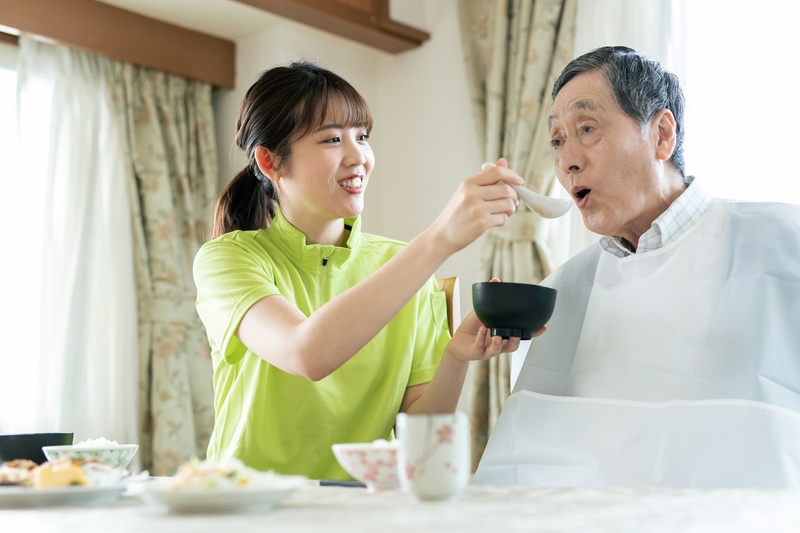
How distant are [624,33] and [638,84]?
4.30ft

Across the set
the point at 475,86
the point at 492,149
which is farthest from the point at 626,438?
the point at 475,86

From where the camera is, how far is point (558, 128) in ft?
4.86

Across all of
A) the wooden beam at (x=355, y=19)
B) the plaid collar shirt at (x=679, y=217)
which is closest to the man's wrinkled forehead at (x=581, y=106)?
the plaid collar shirt at (x=679, y=217)

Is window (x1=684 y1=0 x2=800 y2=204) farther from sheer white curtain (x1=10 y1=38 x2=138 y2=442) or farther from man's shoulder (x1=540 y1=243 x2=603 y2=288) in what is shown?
sheer white curtain (x1=10 y1=38 x2=138 y2=442)

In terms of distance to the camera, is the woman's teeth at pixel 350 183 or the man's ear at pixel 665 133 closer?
the man's ear at pixel 665 133

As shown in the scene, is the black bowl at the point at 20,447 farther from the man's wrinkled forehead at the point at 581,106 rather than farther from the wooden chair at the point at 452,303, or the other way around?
the man's wrinkled forehead at the point at 581,106

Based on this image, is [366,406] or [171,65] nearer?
[366,406]

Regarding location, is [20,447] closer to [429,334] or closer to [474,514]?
[474,514]

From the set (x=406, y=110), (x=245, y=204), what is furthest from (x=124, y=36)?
(x=245, y=204)

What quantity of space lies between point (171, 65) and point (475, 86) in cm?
138

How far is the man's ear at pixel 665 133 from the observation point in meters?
1.44

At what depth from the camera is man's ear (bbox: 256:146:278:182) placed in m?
1.64

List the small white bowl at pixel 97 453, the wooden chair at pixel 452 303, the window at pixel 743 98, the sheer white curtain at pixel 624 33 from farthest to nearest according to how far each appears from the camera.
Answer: the sheer white curtain at pixel 624 33 < the window at pixel 743 98 < the wooden chair at pixel 452 303 < the small white bowl at pixel 97 453

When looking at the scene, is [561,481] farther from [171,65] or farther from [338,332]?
[171,65]
